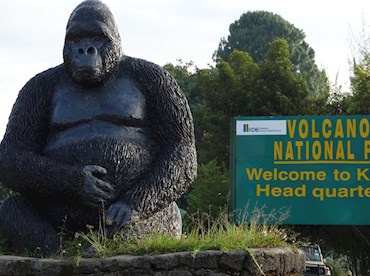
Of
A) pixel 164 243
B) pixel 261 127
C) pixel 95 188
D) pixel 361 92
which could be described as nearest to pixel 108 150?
pixel 95 188

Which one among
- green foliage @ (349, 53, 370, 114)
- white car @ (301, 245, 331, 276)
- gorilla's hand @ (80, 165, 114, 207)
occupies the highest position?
green foliage @ (349, 53, 370, 114)

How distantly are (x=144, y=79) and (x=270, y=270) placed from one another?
5.23 feet

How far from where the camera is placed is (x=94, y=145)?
5.64m

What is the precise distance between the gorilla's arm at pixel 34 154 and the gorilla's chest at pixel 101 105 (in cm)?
11

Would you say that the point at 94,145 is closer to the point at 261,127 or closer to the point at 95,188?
the point at 95,188

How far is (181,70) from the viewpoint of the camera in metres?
36.3

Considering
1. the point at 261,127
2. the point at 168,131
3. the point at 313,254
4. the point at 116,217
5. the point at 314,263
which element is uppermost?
the point at 261,127

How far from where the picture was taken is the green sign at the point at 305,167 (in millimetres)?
17031

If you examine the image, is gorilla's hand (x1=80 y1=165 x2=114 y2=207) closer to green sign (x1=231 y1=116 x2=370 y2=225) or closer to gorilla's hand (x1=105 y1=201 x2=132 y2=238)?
gorilla's hand (x1=105 y1=201 x2=132 y2=238)

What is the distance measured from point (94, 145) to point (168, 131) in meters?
0.55

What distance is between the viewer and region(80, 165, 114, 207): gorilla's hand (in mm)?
5484

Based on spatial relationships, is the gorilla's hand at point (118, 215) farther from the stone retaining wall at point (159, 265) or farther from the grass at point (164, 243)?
the stone retaining wall at point (159, 265)

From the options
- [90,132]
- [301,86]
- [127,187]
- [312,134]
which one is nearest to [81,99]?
[90,132]

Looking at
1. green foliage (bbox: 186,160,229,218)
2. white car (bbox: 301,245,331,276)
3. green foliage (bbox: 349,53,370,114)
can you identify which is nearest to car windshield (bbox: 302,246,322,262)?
white car (bbox: 301,245,331,276)
